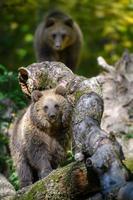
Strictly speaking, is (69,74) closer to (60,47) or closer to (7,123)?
(7,123)

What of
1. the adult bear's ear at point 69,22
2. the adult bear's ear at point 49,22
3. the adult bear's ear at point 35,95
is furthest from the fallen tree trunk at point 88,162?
the adult bear's ear at point 49,22

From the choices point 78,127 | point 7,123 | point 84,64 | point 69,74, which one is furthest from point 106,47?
point 78,127

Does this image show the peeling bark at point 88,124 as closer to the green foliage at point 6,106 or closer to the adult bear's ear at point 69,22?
the green foliage at point 6,106

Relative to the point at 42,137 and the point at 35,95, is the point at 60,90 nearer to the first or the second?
the point at 35,95

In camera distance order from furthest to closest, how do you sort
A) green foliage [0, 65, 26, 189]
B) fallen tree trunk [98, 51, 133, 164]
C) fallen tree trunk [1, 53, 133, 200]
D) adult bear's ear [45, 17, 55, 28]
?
adult bear's ear [45, 17, 55, 28], fallen tree trunk [98, 51, 133, 164], green foliage [0, 65, 26, 189], fallen tree trunk [1, 53, 133, 200]

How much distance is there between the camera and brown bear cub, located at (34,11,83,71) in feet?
46.4

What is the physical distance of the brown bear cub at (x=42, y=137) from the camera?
7223mm

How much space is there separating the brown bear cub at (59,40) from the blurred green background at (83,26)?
3.60 meters

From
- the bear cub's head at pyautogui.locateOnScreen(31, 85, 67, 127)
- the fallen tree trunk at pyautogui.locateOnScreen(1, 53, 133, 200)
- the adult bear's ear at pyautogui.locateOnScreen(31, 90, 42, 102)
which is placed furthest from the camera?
the adult bear's ear at pyautogui.locateOnScreen(31, 90, 42, 102)

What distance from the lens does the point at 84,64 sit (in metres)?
20.0

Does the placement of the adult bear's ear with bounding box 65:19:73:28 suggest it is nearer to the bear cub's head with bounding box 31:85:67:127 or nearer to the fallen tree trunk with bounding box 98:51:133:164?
the fallen tree trunk with bounding box 98:51:133:164

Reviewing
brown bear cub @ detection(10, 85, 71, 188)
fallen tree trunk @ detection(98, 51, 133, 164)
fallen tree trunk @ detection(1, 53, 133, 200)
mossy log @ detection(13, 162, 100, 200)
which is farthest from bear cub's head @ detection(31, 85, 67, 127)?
fallen tree trunk @ detection(98, 51, 133, 164)

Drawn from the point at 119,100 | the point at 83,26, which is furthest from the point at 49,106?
the point at 83,26

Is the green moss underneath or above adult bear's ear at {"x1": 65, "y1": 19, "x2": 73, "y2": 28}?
underneath
